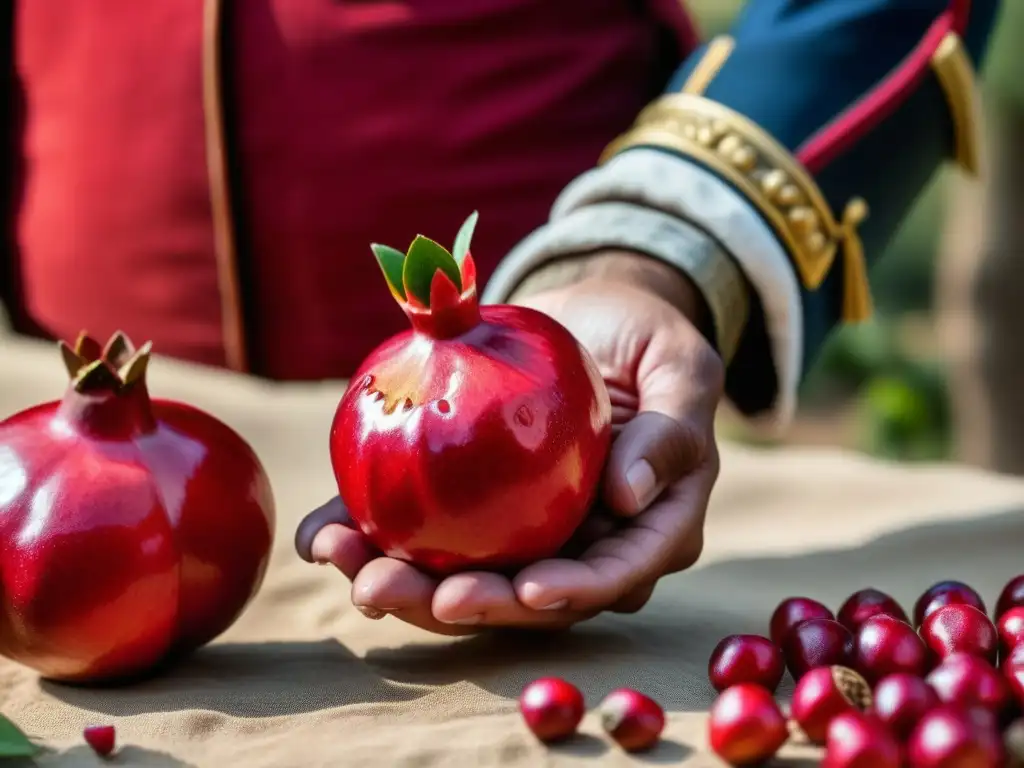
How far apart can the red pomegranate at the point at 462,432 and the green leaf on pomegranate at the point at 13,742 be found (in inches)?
10.8

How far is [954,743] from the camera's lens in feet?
2.60

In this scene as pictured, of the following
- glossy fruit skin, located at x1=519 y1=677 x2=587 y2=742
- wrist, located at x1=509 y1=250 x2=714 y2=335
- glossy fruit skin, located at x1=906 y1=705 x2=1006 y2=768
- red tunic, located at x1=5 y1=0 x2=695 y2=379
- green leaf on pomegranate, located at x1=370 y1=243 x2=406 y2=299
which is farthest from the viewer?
red tunic, located at x1=5 y1=0 x2=695 y2=379

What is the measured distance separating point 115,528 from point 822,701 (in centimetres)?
50

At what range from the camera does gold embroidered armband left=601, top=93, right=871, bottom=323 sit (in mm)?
1506

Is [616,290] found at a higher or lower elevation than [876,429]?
higher

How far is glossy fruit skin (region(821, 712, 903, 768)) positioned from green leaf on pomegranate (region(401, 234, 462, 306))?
402mm

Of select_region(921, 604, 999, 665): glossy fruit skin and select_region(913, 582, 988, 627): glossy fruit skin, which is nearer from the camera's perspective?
select_region(921, 604, 999, 665): glossy fruit skin

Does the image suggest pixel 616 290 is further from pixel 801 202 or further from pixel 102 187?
pixel 102 187

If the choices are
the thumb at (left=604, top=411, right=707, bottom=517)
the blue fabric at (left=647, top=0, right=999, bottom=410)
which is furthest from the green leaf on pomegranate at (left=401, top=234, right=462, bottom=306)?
the blue fabric at (left=647, top=0, right=999, bottom=410)

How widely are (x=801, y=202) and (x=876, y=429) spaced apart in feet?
9.14

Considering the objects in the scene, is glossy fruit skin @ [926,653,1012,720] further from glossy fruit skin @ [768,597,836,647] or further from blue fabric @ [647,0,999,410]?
blue fabric @ [647,0,999,410]

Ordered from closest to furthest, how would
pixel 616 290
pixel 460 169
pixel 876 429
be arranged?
pixel 616 290
pixel 460 169
pixel 876 429

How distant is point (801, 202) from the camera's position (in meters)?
1.53

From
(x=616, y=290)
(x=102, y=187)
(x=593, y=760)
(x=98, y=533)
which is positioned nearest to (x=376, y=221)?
(x=102, y=187)
